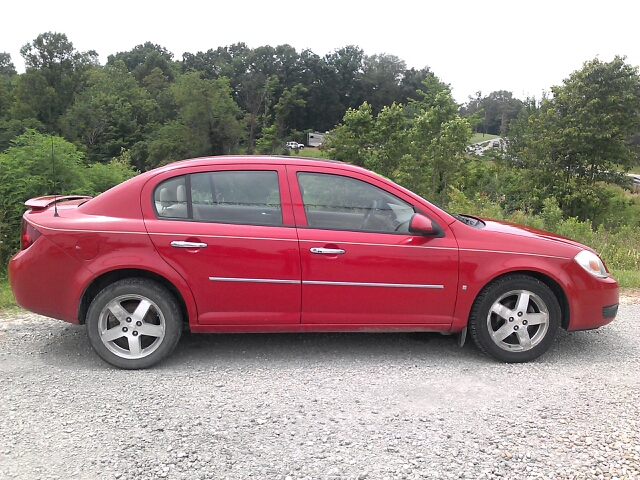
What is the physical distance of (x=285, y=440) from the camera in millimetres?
3225

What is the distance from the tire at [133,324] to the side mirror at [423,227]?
76.6 inches

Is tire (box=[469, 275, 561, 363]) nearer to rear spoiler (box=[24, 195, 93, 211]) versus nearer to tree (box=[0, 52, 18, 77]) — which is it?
rear spoiler (box=[24, 195, 93, 211])

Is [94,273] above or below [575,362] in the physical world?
above

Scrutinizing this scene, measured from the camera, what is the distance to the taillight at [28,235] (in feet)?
13.9

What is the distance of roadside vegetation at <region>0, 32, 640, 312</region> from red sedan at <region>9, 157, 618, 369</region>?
237cm

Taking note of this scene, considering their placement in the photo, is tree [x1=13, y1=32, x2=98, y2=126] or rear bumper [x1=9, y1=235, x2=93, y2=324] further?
tree [x1=13, y1=32, x2=98, y2=126]

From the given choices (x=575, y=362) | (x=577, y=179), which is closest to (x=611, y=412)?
(x=575, y=362)

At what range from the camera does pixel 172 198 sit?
14.1 ft

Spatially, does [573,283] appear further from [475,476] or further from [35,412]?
[35,412]

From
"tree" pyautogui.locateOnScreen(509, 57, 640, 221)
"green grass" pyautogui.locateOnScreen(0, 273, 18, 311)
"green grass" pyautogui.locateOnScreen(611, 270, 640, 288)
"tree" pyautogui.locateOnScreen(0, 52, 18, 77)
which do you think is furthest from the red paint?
"tree" pyautogui.locateOnScreen(0, 52, 18, 77)

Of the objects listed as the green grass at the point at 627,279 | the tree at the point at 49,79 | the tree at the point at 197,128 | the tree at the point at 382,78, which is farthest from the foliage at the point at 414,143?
the tree at the point at 382,78

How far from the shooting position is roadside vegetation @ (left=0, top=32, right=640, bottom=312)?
40.9 ft

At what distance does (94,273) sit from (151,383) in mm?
939

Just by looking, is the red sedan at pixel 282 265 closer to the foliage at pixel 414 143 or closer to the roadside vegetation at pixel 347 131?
the roadside vegetation at pixel 347 131
